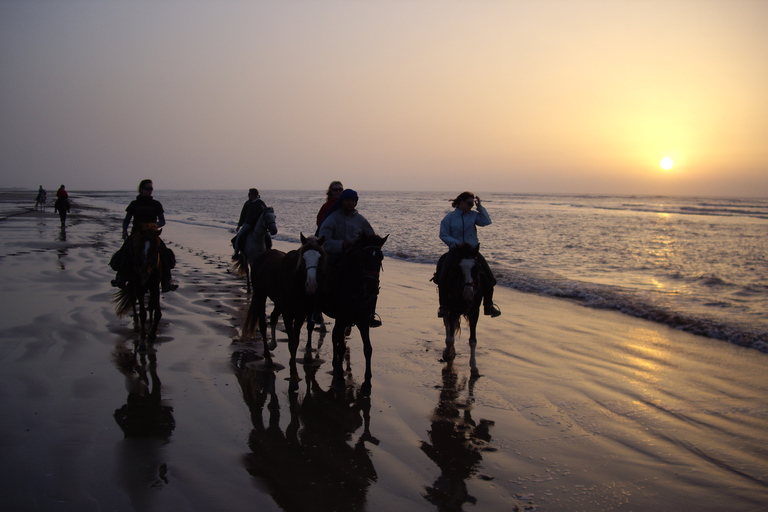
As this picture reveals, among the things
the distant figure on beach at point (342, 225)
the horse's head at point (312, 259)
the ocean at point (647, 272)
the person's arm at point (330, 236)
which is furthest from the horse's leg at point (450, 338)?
the ocean at point (647, 272)

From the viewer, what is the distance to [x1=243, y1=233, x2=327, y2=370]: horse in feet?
17.5

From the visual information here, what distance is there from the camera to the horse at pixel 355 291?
16.6 ft

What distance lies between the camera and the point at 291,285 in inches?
222

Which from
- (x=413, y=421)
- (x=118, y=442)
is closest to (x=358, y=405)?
(x=413, y=421)

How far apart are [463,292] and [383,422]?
212 centimetres

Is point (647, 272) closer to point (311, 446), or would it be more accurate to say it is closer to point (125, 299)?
point (311, 446)

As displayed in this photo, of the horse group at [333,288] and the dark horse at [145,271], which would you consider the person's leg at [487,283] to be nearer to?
the horse group at [333,288]

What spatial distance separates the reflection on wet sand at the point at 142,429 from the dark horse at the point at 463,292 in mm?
3591

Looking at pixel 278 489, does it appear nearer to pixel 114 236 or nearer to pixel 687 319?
pixel 687 319

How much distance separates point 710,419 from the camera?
15.7 ft

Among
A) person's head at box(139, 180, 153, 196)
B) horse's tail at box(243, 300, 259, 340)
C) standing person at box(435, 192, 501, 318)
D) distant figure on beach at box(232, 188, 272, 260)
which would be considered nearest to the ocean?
standing person at box(435, 192, 501, 318)

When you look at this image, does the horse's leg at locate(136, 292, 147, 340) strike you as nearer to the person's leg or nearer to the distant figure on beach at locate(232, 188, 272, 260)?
the distant figure on beach at locate(232, 188, 272, 260)

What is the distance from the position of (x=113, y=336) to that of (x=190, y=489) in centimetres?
455

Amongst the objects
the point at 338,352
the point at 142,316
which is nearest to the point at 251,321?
the point at 142,316
